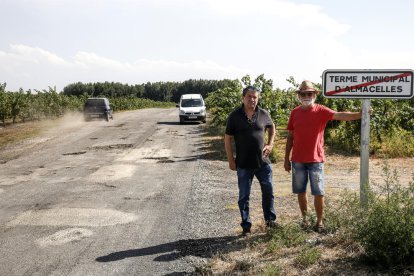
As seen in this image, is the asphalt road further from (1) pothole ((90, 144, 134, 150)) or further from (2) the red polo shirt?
(2) the red polo shirt

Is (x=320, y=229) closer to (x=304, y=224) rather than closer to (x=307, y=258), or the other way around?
(x=304, y=224)

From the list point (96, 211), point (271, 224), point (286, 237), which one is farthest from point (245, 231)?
point (96, 211)

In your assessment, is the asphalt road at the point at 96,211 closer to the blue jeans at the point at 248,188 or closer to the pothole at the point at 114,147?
the blue jeans at the point at 248,188

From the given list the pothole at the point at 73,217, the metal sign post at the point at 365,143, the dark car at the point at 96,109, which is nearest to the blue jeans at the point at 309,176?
the metal sign post at the point at 365,143

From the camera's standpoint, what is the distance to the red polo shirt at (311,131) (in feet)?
17.1

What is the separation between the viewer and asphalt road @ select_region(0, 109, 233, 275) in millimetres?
4840

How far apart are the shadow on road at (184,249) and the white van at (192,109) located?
22241 mm

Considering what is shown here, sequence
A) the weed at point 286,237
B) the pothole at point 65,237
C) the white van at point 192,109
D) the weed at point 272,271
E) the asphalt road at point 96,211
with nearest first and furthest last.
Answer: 1. the weed at point 272,271
2. the weed at point 286,237
3. the asphalt road at point 96,211
4. the pothole at point 65,237
5. the white van at point 192,109

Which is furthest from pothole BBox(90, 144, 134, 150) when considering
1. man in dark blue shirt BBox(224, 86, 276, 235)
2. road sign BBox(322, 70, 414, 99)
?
road sign BBox(322, 70, 414, 99)

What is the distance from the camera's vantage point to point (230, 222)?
6.29m

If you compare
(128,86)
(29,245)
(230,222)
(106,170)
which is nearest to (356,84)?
(230,222)

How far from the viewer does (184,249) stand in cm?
520

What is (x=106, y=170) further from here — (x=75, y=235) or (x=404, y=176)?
(x=404, y=176)

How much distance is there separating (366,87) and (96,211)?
462cm
